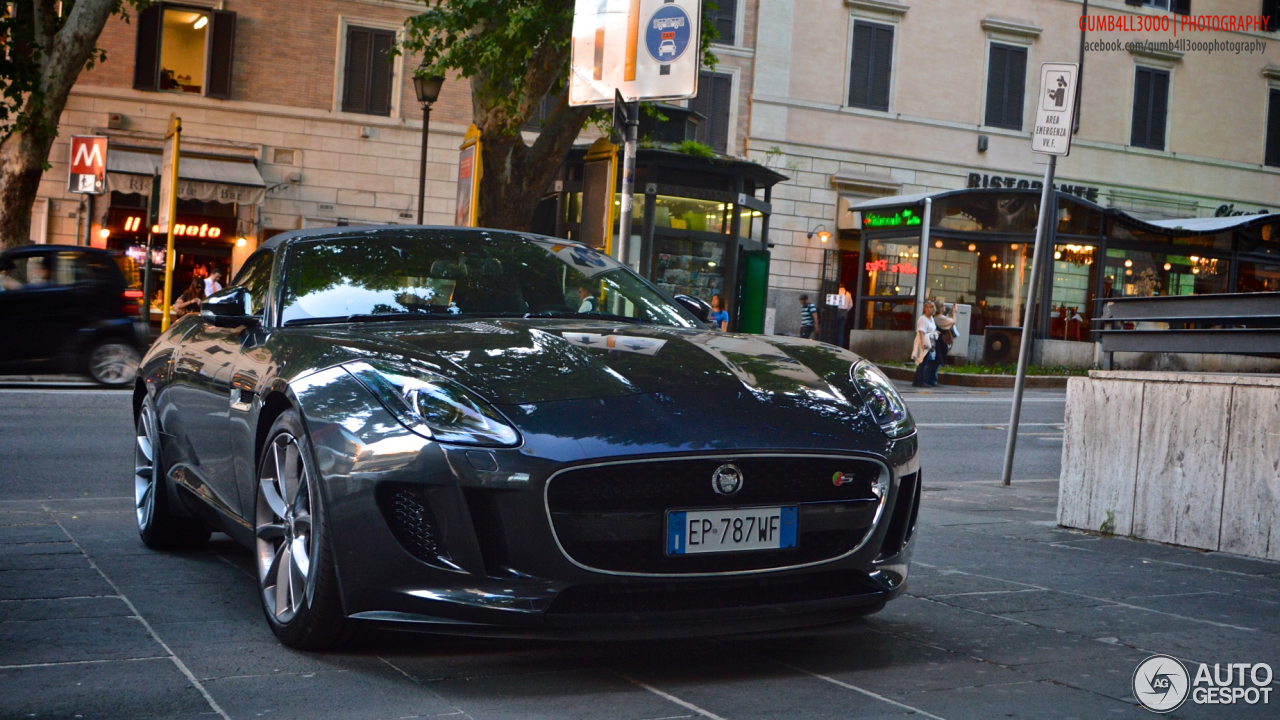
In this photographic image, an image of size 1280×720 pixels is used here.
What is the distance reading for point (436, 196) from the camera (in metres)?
30.1

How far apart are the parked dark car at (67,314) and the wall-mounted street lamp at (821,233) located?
67.2 ft


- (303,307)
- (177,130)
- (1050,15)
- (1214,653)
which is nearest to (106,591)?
(303,307)

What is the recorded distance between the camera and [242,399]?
4.49 metres

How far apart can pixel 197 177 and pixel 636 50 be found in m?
19.0

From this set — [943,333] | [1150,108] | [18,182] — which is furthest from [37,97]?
[1150,108]

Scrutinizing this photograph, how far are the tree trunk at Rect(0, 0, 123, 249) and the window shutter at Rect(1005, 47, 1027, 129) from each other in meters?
23.3

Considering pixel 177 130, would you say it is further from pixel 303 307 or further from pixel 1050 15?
pixel 1050 15

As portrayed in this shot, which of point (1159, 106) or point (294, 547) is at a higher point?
point (1159, 106)

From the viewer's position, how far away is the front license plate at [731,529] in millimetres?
3535

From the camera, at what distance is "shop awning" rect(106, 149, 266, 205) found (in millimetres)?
26609

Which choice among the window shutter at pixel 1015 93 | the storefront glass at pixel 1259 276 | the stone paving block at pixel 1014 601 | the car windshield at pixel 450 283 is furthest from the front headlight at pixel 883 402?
the window shutter at pixel 1015 93

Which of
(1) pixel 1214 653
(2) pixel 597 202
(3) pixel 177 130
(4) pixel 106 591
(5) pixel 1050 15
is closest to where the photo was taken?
(1) pixel 1214 653

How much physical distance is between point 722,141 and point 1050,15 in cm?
1033

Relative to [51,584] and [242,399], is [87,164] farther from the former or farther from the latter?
[242,399]
